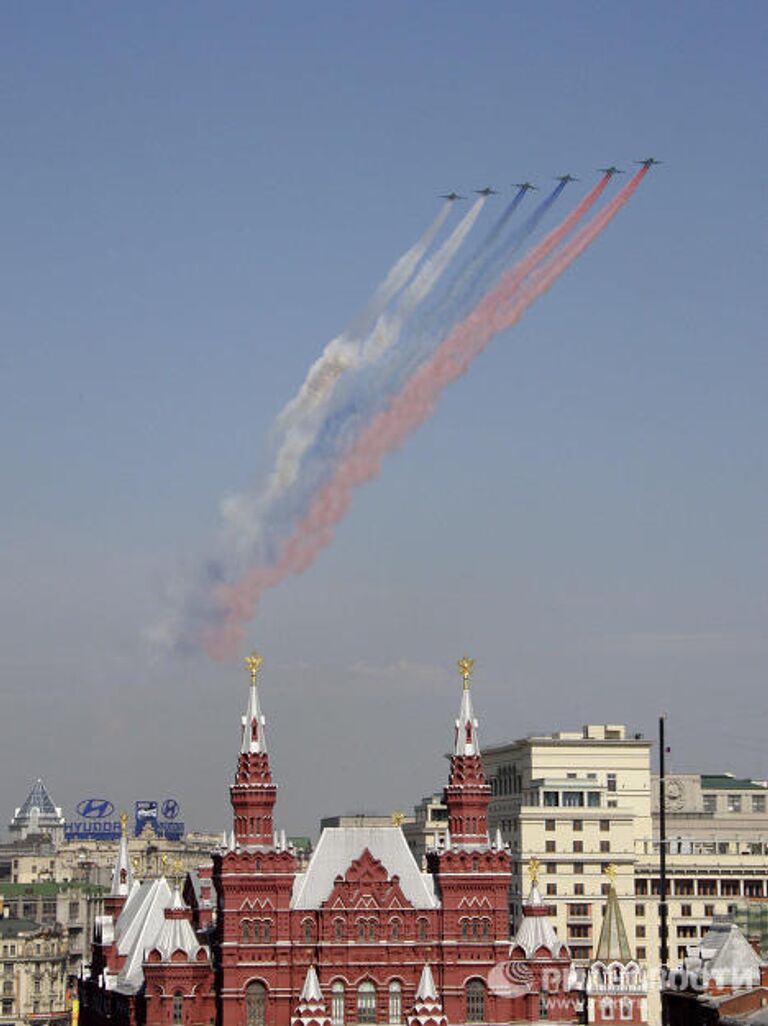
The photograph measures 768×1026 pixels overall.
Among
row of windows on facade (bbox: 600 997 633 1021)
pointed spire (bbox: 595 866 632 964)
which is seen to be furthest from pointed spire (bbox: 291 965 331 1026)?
pointed spire (bbox: 595 866 632 964)

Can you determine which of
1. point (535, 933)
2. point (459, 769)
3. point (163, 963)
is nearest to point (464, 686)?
point (459, 769)

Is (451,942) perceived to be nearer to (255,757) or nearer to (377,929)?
(377,929)

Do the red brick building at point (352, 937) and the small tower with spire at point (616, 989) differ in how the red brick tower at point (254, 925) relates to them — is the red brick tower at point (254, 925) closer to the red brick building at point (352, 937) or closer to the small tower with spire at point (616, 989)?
the red brick building at point (352, 937)

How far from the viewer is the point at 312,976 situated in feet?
566

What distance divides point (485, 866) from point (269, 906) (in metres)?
16.9

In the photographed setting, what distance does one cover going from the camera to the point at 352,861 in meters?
180

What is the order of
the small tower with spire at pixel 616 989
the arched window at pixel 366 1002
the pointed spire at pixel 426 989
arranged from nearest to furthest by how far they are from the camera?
1. the pointed spire at pixel 426 989
2. the arched window at pixel 366 1002
3. the small tower with spire at pixel 616 989

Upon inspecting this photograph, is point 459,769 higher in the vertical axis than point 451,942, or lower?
higher

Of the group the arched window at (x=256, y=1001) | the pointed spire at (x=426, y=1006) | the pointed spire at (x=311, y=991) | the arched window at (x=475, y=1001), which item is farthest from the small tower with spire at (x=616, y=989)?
the arched window at (x=256, y=1001)

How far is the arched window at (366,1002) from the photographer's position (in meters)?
177

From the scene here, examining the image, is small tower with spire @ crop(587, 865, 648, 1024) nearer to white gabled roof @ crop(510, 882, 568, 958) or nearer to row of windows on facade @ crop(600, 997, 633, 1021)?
row of windows on facade @ crop(600, 997, 633, 1021)

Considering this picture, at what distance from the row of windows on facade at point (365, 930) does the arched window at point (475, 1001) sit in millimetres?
3497

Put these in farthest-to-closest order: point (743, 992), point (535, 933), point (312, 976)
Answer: point (535, 933), point (312, 976), point (743, 992)

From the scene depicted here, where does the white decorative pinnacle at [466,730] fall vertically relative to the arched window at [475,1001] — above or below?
above
